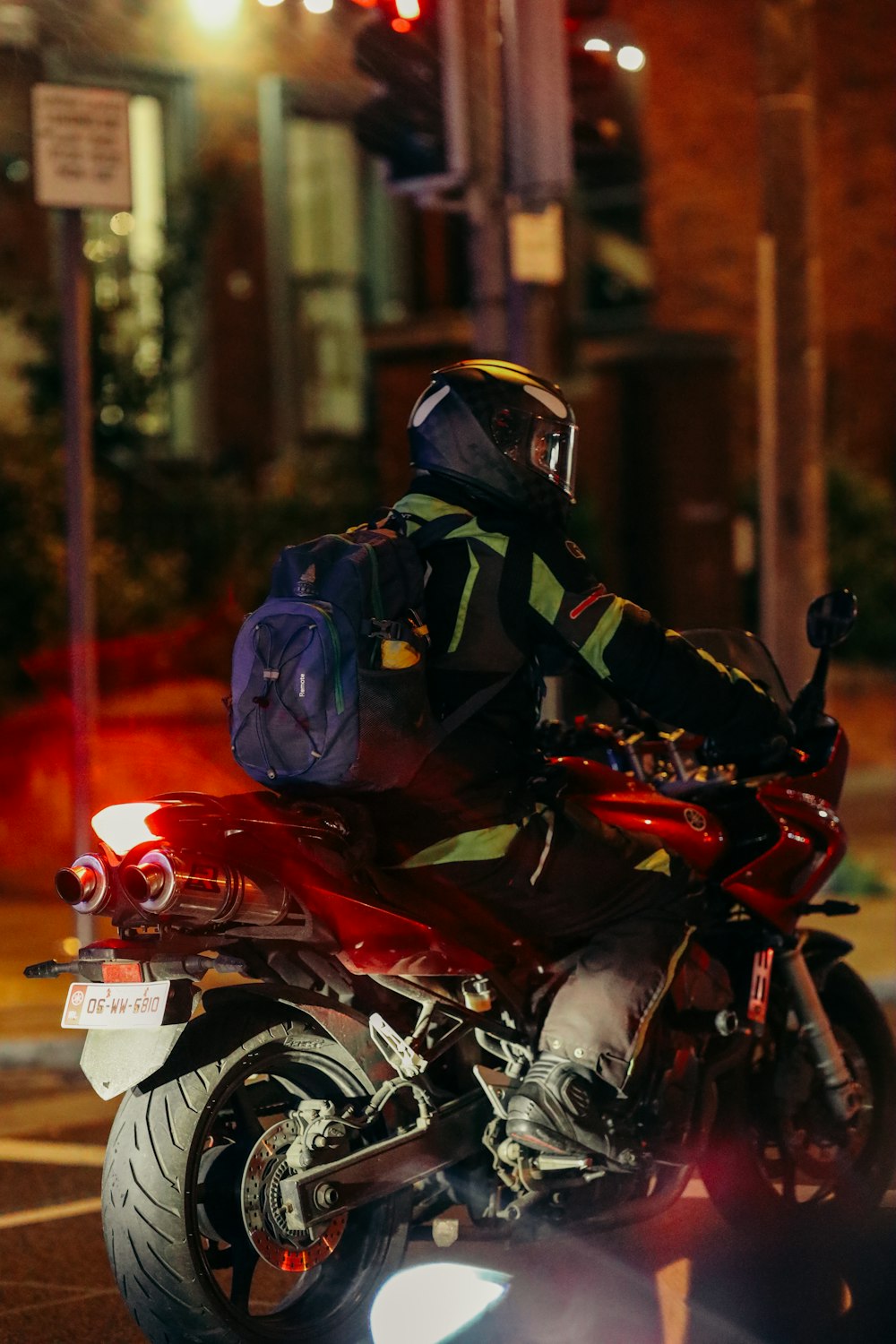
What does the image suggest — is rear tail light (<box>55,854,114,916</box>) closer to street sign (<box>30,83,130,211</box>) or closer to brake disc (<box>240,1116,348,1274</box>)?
brake disc (<box>240,1116,348,1274</box>)

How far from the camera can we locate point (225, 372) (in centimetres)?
1886

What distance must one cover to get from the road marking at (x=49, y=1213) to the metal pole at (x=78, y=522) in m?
2.38

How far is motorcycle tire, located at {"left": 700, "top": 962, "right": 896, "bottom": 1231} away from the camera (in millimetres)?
5371

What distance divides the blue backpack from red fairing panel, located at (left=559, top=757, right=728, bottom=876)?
0.57 metres

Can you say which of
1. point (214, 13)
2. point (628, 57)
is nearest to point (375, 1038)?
point (628, 57)

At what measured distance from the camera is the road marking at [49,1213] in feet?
19.6

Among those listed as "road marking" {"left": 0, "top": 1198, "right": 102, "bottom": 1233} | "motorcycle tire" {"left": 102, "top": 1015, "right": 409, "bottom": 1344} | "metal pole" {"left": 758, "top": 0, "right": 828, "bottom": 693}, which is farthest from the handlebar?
"metal pole" {"left": 758, "top": 0, "right": 828, "bottom": 693}

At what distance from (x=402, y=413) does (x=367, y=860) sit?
12.1 metres

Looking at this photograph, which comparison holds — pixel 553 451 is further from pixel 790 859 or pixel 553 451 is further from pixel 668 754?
pixel 790 859

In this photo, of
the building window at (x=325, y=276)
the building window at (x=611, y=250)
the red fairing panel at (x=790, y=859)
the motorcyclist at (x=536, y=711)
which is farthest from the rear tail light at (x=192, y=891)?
the building window at (x=325, y=276)

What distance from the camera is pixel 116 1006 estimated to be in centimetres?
423

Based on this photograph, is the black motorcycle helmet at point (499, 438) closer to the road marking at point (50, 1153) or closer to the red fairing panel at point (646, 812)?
the red fairing panel at point (646, 812)

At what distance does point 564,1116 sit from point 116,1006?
3.47 feet

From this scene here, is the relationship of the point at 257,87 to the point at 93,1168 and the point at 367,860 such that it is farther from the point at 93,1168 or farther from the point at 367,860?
the point at 367,860
